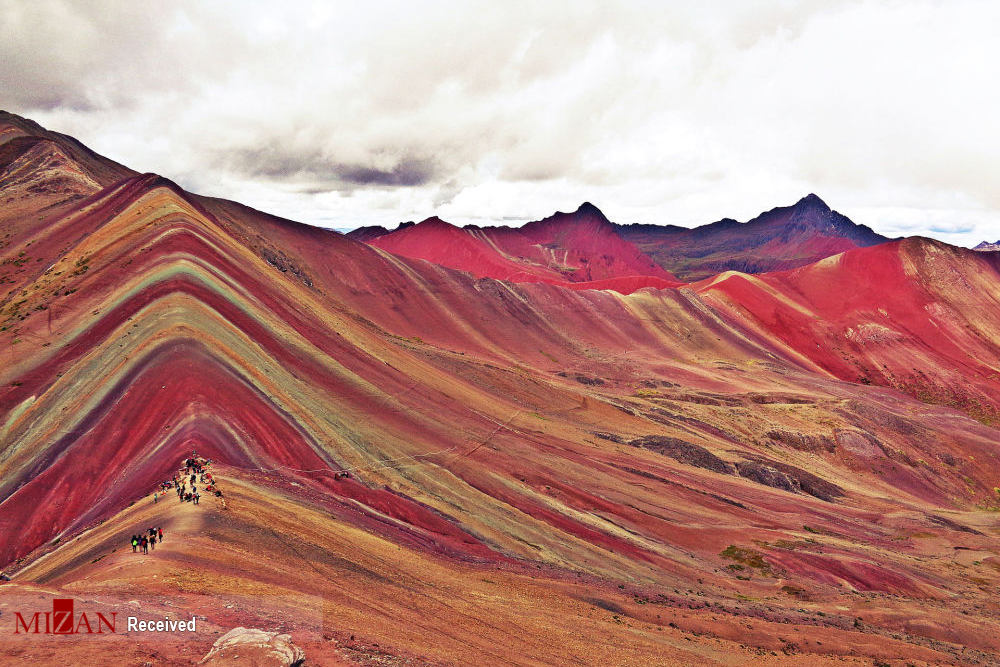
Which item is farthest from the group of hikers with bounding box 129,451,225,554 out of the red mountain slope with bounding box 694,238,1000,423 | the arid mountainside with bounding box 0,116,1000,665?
the red mountain slope with bounding box 694,238,1000,423

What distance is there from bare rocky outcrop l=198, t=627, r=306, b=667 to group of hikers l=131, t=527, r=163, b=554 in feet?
22.6

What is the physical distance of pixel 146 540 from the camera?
714 inches

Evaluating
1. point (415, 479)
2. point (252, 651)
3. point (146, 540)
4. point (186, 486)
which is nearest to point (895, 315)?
point (415, 479)

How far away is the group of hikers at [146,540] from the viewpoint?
59.2 feet

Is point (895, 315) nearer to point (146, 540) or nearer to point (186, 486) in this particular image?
point (186, 486)

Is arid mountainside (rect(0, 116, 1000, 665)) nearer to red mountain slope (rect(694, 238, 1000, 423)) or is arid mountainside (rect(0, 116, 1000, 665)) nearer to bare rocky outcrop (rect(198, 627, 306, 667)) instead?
bare rocky outcrop (rect(198, 627, 306, 667))

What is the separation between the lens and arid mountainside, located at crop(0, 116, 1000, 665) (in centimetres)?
1922

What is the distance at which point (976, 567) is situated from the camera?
135ft

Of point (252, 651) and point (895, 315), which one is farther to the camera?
point (895, 315)

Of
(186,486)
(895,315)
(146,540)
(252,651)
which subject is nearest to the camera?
(252,651)

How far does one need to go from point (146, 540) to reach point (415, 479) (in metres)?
17.9

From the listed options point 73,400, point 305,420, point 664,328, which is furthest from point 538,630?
point 664,328

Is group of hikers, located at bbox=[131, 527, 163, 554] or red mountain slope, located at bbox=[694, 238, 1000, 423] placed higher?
red mountain slope, located at bbox=[694, 238, 1000, 423]

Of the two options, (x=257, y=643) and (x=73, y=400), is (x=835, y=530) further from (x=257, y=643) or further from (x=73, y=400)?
(x=73, y=400)
